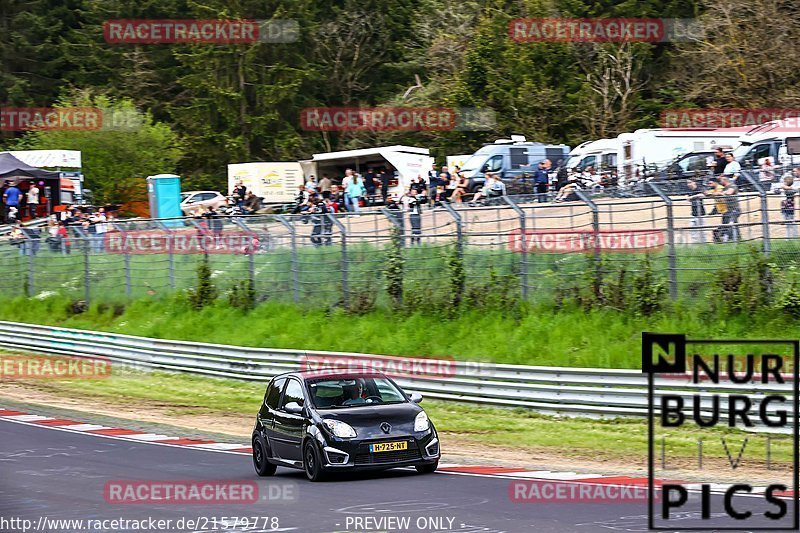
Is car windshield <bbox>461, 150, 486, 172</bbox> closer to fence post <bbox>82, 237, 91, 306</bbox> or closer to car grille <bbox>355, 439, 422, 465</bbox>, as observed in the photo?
fence post <bbox>82, 237, 91, 306</bbox>

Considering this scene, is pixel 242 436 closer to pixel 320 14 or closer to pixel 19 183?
pixel 19 183

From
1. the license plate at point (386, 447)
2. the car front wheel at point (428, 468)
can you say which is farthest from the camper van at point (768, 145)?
the license plate at point (386, 447)

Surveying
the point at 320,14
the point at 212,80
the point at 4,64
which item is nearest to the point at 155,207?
the point at 212,80

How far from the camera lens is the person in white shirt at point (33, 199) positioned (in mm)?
42906

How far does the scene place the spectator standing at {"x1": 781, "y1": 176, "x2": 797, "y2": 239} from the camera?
67.5 feet

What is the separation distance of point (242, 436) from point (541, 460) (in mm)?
6101

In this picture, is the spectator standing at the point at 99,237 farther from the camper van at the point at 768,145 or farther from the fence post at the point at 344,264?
the camper van at the point at 768,145

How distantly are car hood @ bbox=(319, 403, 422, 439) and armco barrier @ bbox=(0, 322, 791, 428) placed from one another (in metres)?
4.44

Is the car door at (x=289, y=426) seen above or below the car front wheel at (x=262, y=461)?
above

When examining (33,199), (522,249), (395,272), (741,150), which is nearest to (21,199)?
(33,199)

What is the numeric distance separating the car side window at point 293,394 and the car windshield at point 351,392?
16cm

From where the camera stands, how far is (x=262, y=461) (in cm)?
1559

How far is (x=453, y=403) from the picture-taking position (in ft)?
74.6

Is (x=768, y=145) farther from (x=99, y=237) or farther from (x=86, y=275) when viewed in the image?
(x=86, y=275)
